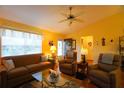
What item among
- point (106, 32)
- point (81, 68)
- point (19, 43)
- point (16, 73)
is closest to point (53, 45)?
point (19, 43)

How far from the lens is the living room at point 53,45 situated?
225 centimetres

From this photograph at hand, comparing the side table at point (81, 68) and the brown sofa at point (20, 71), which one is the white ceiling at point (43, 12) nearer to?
the brown sofa at point (20, 71)

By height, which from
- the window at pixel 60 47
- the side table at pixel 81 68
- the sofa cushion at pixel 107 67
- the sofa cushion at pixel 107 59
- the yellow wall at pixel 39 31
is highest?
the yellow wall at pixel 39 31

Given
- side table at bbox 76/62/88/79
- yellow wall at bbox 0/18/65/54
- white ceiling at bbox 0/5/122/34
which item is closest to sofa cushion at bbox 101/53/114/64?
side table at bbox 76/62/88/79

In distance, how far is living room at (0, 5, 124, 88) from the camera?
225 centimetres

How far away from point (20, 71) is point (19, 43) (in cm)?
118

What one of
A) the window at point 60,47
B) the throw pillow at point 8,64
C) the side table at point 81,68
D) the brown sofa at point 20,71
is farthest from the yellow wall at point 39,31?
the side table at point 81,68

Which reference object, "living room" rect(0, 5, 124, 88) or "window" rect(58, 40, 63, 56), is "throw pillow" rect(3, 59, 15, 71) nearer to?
"living room" rect(0, 5, 124, 88)

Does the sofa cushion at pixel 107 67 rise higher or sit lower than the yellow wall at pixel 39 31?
lower

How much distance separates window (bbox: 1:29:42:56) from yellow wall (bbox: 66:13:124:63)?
2147 mm

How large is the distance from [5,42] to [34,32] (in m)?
1.21

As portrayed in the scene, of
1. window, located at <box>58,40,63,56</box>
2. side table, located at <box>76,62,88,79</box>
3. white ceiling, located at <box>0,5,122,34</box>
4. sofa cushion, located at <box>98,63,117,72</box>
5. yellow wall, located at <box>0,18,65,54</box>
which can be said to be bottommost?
Result: side table, located at <box>76,62,88,79</box>
